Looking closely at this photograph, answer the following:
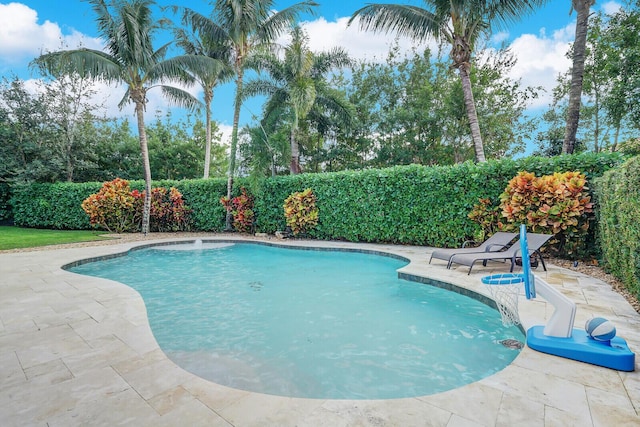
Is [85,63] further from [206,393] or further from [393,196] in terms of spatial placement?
[206,393]

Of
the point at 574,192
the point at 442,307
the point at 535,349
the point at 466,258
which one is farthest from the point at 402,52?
the point at 535,349

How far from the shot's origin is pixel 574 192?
7.22 m

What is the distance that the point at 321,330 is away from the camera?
466cm

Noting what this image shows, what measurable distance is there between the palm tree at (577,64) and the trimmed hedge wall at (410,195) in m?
2.32

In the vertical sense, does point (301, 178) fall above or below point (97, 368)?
above

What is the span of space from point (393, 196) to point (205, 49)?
14.2 meters

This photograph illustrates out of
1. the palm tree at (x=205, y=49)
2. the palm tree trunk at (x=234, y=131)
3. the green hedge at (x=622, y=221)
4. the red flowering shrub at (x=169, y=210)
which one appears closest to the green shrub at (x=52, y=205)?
the red flowering shrub at (x=169, y=210)

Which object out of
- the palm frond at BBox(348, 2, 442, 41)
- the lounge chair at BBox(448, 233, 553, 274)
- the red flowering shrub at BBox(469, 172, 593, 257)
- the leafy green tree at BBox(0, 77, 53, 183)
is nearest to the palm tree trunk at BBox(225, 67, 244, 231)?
the palm frond at BBox(348, 2, 442, 41)

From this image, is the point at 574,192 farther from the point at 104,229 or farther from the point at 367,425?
the point at 104,229

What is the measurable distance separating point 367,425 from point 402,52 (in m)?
25.7

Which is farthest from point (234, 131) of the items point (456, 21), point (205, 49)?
point (456, 21)

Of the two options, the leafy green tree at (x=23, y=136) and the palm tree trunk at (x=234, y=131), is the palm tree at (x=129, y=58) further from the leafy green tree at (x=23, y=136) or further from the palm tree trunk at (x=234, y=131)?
Result: the leafy green tree at (x=23, y=136)

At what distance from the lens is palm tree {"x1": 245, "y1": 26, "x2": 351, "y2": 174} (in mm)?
15320

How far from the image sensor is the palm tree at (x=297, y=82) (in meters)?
15.3
